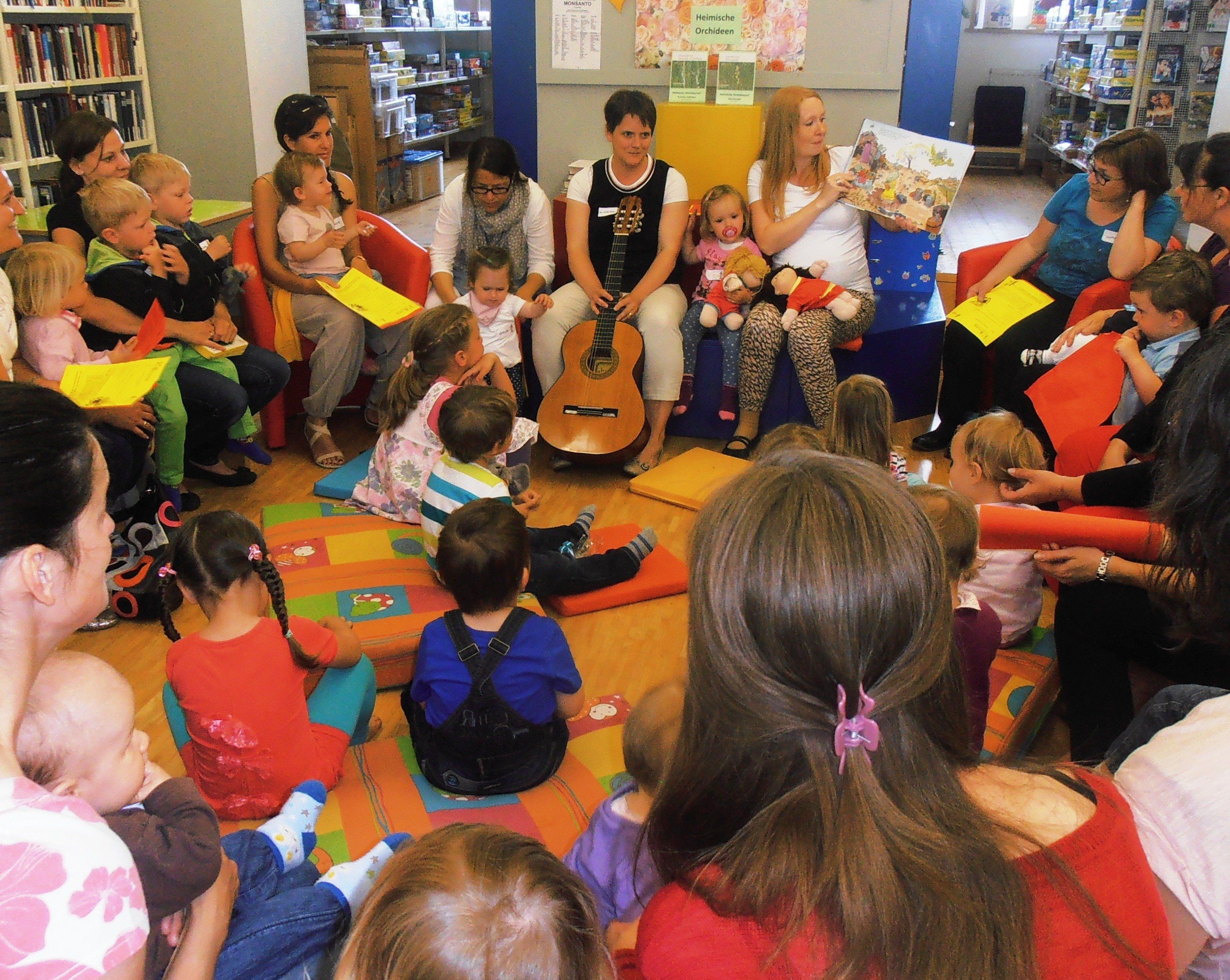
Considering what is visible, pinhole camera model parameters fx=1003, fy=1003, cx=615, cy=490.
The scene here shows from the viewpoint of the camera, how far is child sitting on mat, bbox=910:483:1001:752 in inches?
73.0

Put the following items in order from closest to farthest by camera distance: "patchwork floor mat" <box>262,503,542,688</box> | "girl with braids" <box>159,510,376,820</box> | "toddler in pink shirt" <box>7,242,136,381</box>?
1. "girl with braids" <box>159,510,376,820</box>
2. "patchwork floor mat" <box>262,503,542,688</box>
3. "toddler in pink shirt" <box>7,242,136,381</box>

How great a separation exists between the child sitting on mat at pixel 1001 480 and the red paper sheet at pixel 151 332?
7.72 ft

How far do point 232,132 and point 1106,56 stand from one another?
23.0ft

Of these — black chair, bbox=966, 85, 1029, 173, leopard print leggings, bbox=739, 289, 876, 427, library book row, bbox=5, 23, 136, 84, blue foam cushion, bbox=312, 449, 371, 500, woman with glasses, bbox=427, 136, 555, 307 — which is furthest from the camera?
black chair, bbox=966, 85, 1029, 173

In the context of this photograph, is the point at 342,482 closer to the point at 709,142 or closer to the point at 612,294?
the point at 612,294

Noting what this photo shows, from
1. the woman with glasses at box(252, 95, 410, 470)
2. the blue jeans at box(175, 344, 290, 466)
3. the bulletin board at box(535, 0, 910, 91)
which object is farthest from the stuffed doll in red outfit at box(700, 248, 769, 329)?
the blue jeans at box(175, 344, 290, 466)

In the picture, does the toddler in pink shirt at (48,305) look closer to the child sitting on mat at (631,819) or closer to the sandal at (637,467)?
the sandal at (637,467)

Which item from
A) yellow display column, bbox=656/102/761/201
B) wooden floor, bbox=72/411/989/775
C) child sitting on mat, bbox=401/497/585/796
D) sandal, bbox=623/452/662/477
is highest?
yellow display column, bbox=656/102/761/201

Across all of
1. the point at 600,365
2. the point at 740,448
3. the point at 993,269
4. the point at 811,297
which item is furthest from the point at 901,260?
the point at 600,365

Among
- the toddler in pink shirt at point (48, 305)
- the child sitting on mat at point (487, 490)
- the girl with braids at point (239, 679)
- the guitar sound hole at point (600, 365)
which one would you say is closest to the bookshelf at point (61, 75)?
the toddler in pink shirt at point (48, 305)

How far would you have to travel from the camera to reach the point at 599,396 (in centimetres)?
376

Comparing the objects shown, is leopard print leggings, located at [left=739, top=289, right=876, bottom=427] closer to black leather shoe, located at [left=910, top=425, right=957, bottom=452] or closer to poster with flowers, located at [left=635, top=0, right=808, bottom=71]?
black leather shoe, located at [left=910, top=425, right=957, bottom=452]

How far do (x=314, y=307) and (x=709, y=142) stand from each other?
1816 mm

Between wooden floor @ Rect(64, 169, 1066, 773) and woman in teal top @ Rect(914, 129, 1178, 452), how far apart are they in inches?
14.3
